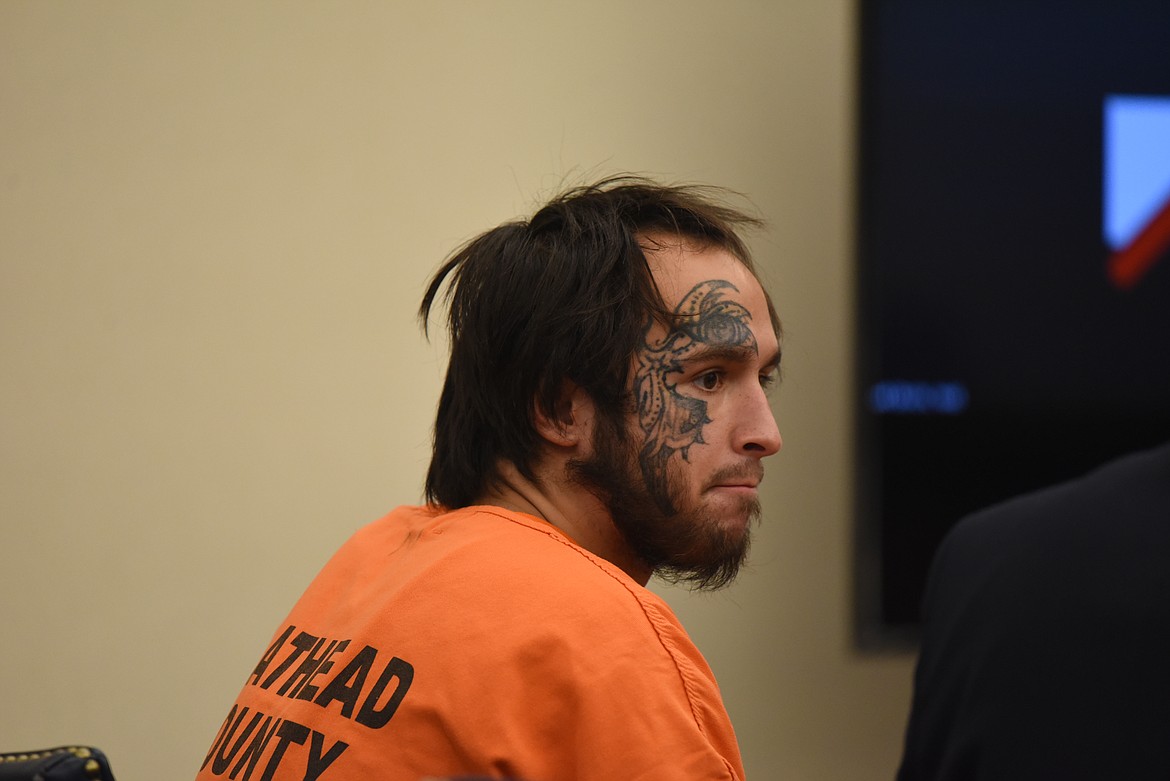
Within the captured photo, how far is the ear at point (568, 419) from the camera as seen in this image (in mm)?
1306

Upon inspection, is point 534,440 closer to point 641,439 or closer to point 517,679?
point 641,439

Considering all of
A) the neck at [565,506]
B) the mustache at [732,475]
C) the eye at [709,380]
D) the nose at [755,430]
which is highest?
the eye at [709,380]

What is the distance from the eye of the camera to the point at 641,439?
1306mm

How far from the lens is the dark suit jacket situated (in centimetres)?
111

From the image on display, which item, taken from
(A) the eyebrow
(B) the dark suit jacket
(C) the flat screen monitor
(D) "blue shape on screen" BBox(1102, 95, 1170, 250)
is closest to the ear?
(A) the eyebrow

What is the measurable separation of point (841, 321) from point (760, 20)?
678mm

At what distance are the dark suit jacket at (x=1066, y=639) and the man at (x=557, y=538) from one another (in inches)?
11.2

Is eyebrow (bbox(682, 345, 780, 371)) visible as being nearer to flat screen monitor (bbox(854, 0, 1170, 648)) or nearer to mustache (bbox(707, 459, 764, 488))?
mustache (bbox(707, 459, 764, 488))

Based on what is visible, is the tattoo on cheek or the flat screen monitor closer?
the tattoo on cheek

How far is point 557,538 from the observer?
1.10 m

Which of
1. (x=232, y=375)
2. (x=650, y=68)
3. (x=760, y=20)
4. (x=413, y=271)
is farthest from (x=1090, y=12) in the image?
(x=232, y=375)

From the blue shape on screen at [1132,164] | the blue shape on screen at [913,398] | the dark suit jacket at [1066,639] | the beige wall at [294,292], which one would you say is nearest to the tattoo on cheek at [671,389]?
the dark suit jacket at [1066,639]

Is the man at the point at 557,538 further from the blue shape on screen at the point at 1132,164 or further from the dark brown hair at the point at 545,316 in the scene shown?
the blue shape on screen at the point at 1132,164

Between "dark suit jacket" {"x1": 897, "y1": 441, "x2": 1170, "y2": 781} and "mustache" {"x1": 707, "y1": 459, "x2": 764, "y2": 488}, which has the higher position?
"mustache" {"x1": 707, "y1": 459, "x2": 764, "y2": 488}
